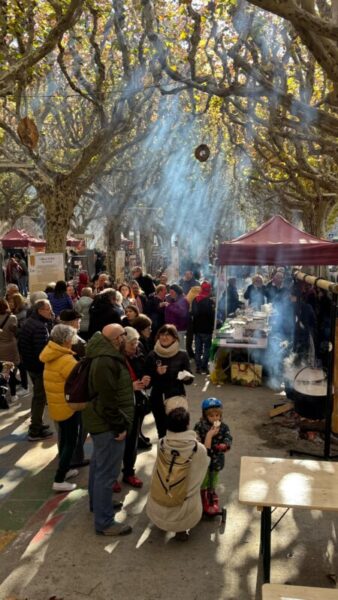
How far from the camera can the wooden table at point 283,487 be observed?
3.79m

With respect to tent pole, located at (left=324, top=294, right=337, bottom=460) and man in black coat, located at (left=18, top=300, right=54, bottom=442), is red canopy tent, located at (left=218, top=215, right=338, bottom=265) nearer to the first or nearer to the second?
tent pole, located at (left=324, top=294, right=337, bottom=460)

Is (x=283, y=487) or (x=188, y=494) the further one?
(x=188, y=494)

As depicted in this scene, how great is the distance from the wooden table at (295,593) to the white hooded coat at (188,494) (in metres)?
1.44

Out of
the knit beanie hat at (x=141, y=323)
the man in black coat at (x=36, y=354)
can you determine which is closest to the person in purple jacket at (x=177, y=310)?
Answer: the man in black coat at (x=36, y=354)

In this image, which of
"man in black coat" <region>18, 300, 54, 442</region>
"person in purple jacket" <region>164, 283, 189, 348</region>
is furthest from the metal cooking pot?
"person in purple jacket" <region>164, 283, 189, 348</region>

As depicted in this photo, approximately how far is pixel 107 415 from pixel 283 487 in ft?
4.90

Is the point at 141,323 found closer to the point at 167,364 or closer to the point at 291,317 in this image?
the point at 167,364

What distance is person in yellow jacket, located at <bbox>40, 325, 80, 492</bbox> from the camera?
5625 mm

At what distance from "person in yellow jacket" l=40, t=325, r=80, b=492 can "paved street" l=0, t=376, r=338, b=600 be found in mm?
279

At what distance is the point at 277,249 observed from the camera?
30.5ft

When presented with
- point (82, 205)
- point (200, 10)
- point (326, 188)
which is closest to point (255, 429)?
point (200, 10)

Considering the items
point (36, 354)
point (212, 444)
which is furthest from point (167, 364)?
point (36, 354)

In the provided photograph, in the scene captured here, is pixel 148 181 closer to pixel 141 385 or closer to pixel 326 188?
pixel 326 188

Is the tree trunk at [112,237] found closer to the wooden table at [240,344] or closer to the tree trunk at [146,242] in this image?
the tree trunk at [146,242]
